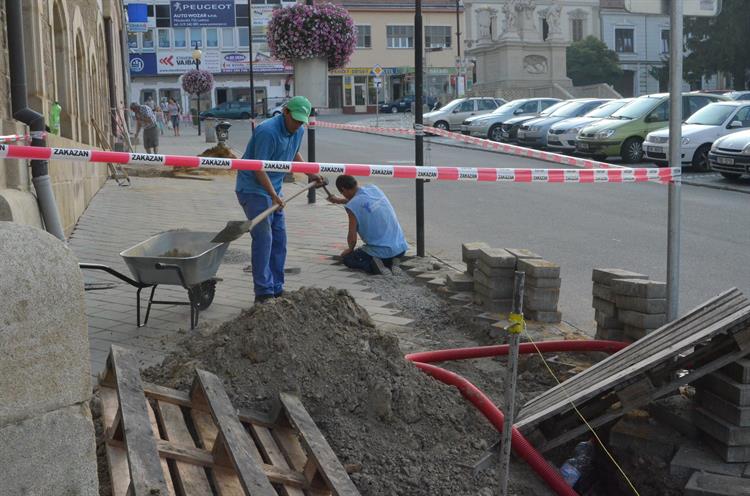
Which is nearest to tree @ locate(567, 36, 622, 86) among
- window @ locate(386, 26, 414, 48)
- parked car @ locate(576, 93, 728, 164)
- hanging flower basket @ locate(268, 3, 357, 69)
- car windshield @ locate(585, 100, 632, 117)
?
window @ locate(386, 26, 414, 48)

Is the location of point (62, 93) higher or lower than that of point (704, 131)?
higher

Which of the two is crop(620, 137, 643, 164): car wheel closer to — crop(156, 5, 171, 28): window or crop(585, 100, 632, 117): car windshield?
crop(585, 100, 632, 117): car windshield

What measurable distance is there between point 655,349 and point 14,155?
3623 millimetres

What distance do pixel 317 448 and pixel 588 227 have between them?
9241mm

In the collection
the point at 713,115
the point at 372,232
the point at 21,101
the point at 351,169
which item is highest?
the point at 21,101

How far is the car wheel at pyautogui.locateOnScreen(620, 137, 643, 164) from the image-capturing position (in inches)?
942

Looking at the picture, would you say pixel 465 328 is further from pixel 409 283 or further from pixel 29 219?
pixel 29 219

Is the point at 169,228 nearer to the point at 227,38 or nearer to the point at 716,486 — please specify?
the point at 716,486

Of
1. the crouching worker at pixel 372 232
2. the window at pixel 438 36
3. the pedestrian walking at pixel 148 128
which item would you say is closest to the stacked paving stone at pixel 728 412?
the crouching worker at pixel 372 232

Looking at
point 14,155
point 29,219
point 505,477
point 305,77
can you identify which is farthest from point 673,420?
point 305,77

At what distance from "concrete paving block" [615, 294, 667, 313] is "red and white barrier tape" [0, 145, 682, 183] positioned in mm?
709

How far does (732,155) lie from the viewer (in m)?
17.8

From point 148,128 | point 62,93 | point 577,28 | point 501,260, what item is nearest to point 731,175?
point 62,93

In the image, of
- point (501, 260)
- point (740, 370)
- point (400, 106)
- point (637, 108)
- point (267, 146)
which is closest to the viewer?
point (740, 370)
